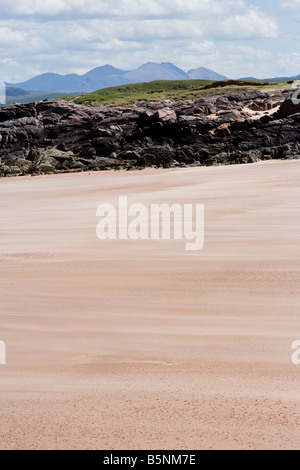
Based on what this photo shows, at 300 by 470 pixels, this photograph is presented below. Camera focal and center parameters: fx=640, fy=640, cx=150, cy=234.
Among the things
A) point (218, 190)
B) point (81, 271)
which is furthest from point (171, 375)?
point (218, 190)

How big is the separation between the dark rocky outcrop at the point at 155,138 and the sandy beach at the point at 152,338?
17361 mm

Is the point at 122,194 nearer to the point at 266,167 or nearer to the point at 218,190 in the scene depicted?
the point at 218,190

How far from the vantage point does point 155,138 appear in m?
33.8

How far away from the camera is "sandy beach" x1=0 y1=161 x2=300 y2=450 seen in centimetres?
451

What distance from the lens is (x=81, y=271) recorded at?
881cm

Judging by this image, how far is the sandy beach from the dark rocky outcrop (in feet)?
57.0

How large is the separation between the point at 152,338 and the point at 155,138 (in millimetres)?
28356

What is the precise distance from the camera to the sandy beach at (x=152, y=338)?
4.51 metres

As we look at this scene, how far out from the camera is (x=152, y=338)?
6152 mm

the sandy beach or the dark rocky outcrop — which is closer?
the sandy beach

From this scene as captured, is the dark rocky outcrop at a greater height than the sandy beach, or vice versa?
the dark rocky outcrop

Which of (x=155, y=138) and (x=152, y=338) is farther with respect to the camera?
(x=155, y=138)

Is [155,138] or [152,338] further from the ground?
[155,138]

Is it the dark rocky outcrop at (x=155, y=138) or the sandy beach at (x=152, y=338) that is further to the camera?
the dark rocky outcrop at (x=155, y=138)
